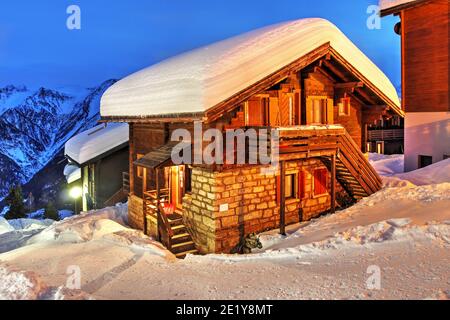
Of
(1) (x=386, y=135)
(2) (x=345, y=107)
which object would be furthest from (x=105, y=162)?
(1) (x=386, y=135)

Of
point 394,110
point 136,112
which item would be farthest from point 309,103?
point 136,112

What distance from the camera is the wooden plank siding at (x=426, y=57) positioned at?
17.1 m

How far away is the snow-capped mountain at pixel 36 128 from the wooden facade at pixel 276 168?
51256 millimetres

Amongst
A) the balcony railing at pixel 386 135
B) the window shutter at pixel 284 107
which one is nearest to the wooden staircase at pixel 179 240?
the window shutter at pixel 284 107

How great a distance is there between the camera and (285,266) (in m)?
7.17

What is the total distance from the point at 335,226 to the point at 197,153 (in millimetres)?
4376

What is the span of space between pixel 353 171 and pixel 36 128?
88.5 meters

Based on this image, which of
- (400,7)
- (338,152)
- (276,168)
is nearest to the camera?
(276,168)

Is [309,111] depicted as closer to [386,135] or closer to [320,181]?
[320,181]

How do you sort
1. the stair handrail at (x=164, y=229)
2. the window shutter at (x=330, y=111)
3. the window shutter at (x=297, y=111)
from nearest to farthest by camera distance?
the stair handrail at (x=164, y=229) < the window shutter at (x=297, y=111) < the window shutter at (x=330, y=111)

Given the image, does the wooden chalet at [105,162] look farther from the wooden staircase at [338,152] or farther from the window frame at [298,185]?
the wooden staircase at [338,152]

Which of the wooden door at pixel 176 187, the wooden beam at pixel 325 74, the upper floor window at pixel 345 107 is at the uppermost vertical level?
the wooden beam at pixel 325 74

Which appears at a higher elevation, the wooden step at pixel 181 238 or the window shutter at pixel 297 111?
the window shutter at pixel 297 111

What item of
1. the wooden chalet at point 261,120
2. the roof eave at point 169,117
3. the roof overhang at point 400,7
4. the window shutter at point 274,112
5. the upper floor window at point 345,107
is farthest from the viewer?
the roof overhang at point 400,7
